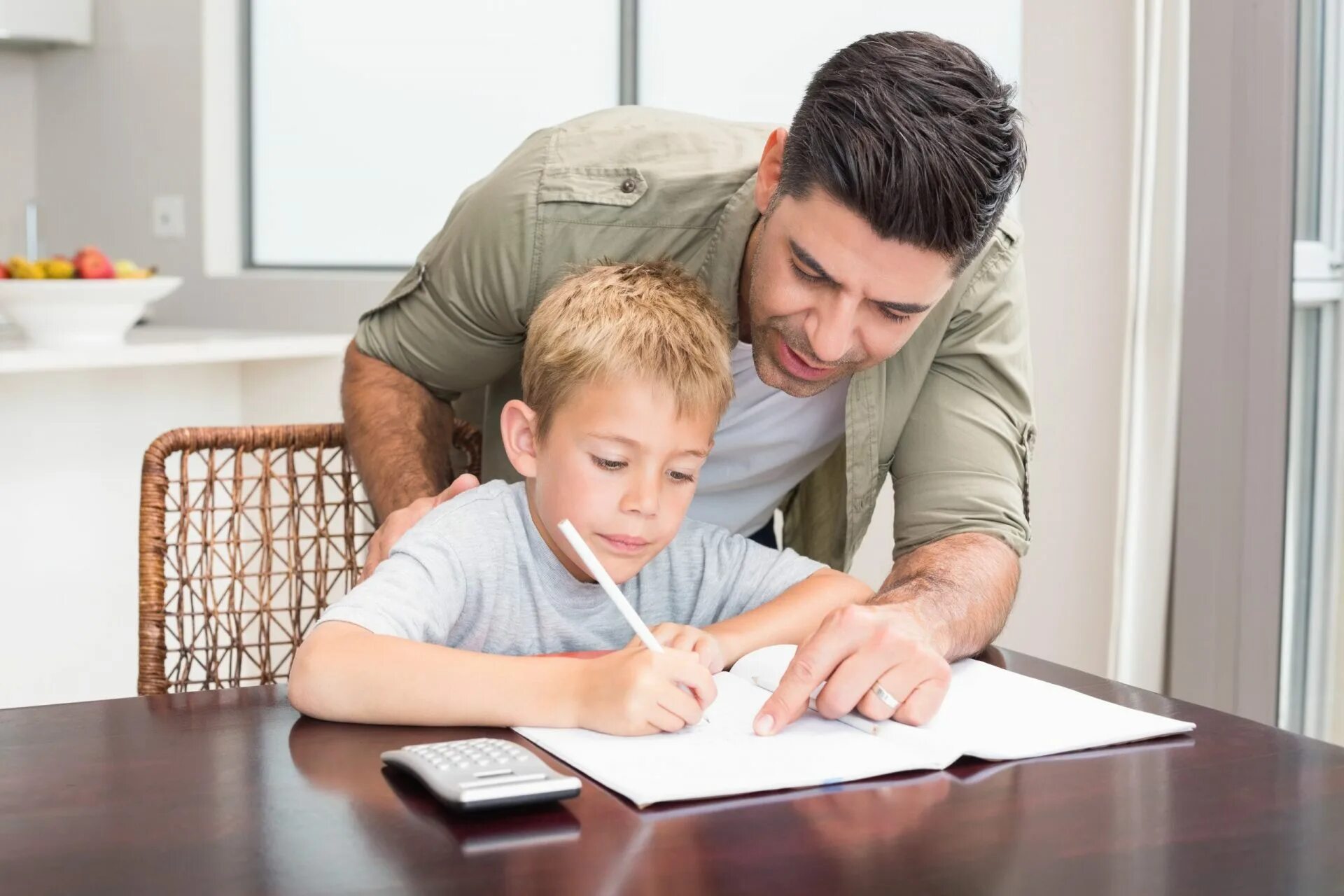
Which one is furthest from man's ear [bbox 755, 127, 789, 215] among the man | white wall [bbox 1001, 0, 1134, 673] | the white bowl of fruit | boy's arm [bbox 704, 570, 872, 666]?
the white bowl of fruit

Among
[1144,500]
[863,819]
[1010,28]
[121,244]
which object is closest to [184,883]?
→ [863,819]

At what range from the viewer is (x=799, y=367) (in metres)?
1.37

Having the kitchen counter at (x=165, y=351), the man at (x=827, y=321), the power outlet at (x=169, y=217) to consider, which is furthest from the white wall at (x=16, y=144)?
the man at (x=827, y=321)

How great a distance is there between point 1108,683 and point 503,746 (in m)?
0.55

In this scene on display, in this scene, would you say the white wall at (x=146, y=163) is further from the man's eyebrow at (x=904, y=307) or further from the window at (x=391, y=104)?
the man's eyebrow at (x=904, y=307)

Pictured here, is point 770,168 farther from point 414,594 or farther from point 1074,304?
point 1074,304

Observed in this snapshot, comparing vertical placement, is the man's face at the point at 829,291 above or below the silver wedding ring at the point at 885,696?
above

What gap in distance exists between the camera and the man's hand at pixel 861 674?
3.30ft

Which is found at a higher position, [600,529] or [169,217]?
[169,217]

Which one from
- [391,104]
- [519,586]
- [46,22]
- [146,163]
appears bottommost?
[519,586]

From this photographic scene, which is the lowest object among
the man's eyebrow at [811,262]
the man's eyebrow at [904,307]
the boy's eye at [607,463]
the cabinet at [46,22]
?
the boy's eye at [607,463]

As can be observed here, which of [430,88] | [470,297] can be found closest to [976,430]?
[470,297]

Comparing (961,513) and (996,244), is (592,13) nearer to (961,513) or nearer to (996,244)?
(996,244)

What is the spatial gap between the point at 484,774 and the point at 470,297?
2.74 ft
